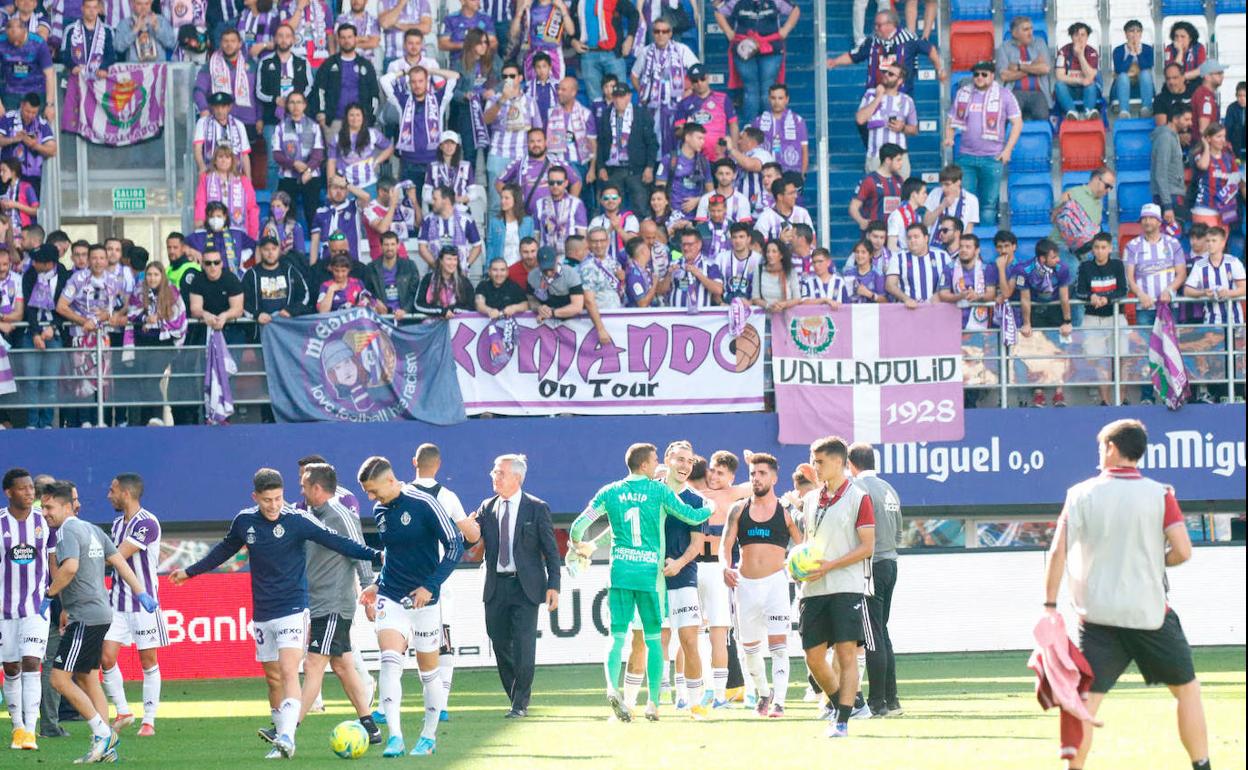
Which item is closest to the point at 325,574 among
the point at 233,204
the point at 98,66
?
the point at 233,204

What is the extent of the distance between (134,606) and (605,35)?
1198 cm

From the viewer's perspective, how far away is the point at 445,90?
78.0 ft

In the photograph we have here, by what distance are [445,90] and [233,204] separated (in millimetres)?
3023

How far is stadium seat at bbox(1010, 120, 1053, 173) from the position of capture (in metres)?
25.0

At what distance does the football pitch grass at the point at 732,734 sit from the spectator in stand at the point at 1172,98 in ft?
27.3

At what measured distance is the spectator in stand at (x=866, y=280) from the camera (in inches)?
850

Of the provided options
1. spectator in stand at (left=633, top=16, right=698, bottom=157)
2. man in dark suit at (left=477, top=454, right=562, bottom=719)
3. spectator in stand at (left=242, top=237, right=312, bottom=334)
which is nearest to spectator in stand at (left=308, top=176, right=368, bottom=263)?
spectator in stand at (left=242, top=237, right=312, bottom=334)

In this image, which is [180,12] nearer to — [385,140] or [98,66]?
[98,66]

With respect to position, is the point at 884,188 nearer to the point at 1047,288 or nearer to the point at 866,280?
the point at 866,280

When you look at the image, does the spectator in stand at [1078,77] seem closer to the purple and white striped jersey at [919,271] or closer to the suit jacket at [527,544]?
the purple and white striped jersey at [919,271]

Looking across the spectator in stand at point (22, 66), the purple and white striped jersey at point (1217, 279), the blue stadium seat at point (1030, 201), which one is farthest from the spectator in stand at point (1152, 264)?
the spectator in stand at point (22, 66)

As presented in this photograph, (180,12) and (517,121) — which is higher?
(180,12)

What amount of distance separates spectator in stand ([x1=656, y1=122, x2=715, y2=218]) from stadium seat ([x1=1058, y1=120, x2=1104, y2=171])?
499cm

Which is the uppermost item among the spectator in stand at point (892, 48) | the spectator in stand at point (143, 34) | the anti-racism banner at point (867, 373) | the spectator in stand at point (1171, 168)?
the spectator in stand at point (143, 34)
